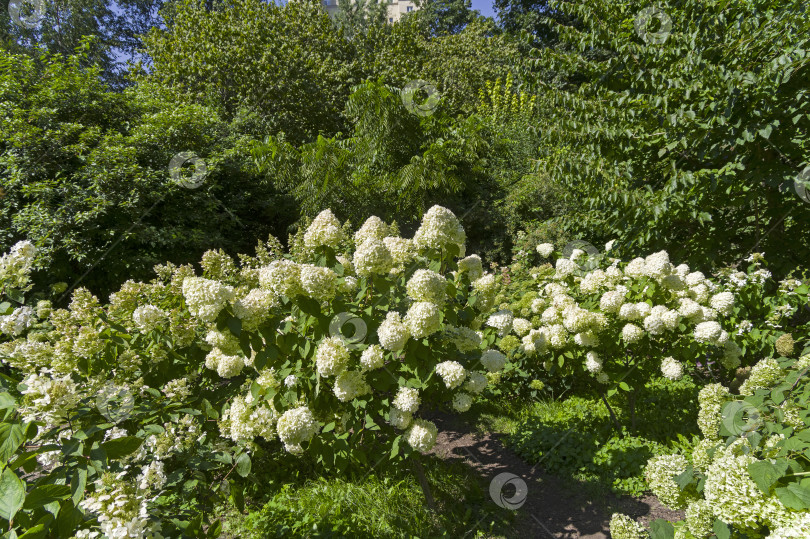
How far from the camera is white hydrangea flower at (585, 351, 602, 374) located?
310 cm

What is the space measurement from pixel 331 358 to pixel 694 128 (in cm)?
366

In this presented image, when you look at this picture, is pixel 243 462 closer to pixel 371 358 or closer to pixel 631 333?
pixel 371 358

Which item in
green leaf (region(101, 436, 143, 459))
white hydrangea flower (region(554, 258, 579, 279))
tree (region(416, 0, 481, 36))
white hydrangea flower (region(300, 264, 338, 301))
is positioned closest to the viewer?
green leaf (region(101, 436, 143, 459))

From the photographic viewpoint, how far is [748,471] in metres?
1.37

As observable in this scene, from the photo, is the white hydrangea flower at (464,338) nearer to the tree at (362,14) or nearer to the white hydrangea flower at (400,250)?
the white hydrangea flower at (400,250)

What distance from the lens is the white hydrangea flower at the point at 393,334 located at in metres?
2.05

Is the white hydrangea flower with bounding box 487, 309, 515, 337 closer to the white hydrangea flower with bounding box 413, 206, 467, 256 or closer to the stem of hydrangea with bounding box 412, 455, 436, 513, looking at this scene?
the white hydrangea flower with bounding box 413, 206, 467, 256

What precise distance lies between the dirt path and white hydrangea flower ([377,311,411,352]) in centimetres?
149

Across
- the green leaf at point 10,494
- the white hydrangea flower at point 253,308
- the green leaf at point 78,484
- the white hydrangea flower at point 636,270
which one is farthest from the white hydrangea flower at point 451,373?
the white hydrangea flower at point 636,270

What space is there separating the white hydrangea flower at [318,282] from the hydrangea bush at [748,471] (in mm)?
1568

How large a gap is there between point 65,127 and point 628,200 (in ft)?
24.0

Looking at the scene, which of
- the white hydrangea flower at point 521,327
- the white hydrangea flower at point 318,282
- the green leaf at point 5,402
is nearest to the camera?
the green leaf at point 5,402

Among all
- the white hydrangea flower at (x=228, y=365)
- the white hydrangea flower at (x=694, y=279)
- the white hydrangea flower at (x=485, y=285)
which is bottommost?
the white hydrangea flower at (x=694, y=279)

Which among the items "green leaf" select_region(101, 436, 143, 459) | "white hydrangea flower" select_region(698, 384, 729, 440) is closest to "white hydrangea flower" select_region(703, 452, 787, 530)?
"white hydrangea flower" select_region(698, 384, 729, 440)
